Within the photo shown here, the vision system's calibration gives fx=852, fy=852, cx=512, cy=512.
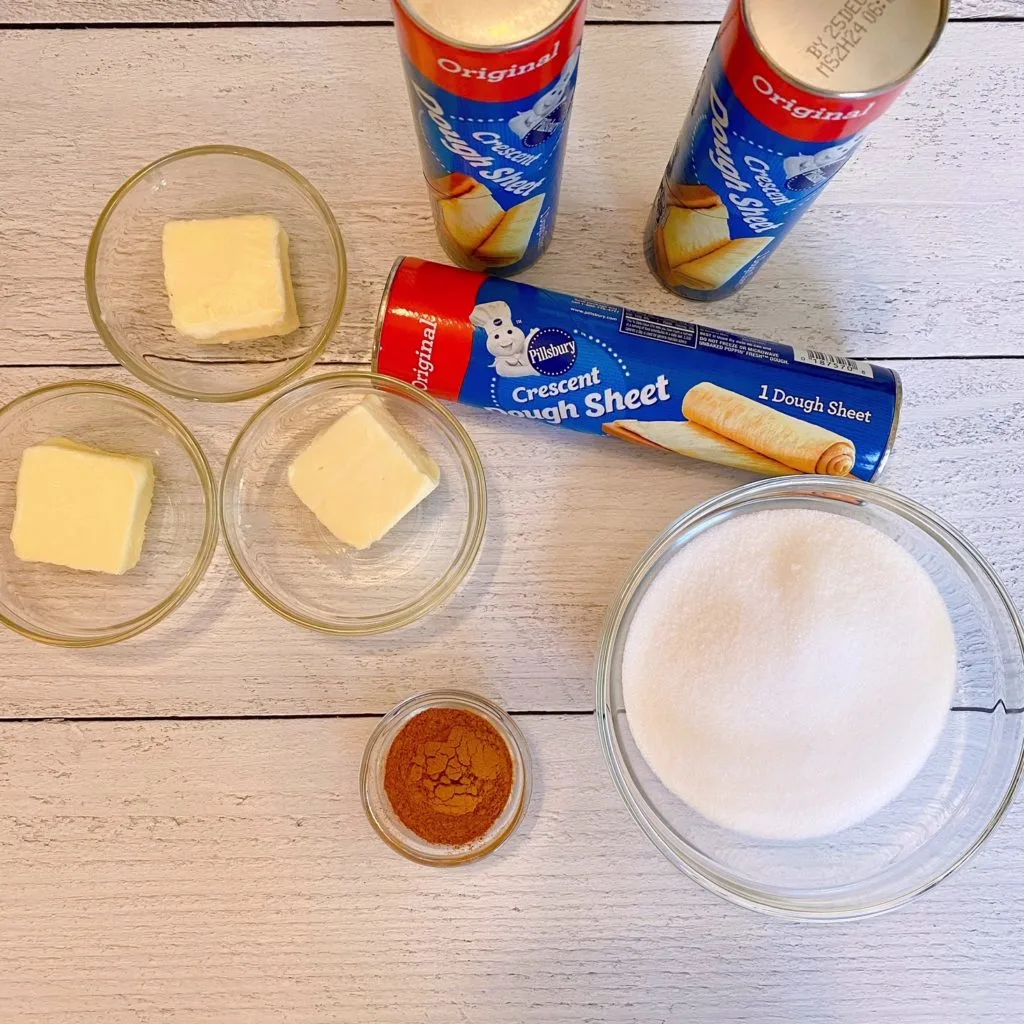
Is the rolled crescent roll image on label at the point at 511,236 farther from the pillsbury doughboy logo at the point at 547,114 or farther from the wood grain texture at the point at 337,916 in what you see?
the wood grain texture at the point at 337,916

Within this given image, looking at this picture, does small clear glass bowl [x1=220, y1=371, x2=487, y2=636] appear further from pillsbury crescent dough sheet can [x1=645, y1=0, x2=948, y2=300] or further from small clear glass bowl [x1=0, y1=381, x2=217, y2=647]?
pillsbury crescent dough sheet can [x1=645, y1=0, x2=948, y2=300]

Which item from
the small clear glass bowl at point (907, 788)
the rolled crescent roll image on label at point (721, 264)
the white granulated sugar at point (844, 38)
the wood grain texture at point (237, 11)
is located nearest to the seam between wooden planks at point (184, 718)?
the small clear glass bowl at point (907, 788)

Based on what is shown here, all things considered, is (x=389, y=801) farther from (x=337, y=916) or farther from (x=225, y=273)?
(x=225, y=273)

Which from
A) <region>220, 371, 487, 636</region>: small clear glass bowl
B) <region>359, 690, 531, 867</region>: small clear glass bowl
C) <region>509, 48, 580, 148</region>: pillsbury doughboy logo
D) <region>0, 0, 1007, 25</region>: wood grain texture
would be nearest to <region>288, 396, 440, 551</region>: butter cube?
<region>220, 371, 487, 636</region>: small clear glass bowl

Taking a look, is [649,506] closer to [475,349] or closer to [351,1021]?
[475,349]

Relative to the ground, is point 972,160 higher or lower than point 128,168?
higher

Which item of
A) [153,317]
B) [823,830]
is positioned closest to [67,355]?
[153,317]
